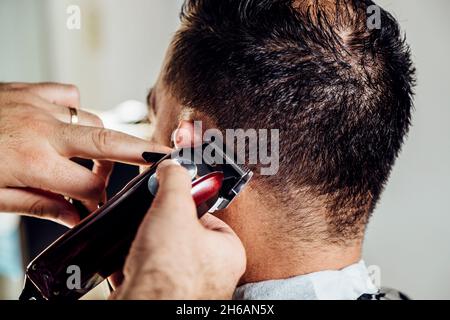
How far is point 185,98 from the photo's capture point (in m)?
0.88

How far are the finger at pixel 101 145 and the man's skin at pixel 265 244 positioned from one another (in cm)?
7

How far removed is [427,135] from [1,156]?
3.87 feet

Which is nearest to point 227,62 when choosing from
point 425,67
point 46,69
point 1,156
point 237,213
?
point 237,213

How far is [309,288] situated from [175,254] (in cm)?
33

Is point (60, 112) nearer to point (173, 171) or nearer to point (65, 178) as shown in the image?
point (65, 178)

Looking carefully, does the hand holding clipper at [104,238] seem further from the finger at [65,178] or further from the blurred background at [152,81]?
the blurred background at [152,81]

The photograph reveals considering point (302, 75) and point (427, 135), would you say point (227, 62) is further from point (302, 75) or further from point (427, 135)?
point (427, 135)

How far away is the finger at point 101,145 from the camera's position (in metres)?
0.81

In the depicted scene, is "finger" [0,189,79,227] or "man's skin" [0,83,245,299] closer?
"man's skin" [0,83,245,299]

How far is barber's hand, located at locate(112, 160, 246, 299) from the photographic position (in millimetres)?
577

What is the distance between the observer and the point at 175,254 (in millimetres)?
582

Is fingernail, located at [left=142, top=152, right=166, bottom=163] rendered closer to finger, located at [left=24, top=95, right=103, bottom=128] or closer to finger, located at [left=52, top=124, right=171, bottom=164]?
finger, located at [left=52, top=124, right=171, bottom=164]

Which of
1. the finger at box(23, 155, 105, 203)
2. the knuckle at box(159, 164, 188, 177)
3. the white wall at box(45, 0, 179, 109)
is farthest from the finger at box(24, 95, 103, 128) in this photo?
the white wall at box(45, 0, 179, 109)

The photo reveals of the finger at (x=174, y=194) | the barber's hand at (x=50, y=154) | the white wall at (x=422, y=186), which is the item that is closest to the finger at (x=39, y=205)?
the barber's hand at (x=50, y=154)
